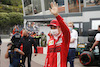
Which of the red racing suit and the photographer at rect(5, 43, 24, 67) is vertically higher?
the red racing suit

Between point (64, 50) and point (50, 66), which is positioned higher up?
point (64, 50)

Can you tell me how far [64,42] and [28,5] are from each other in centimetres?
1333

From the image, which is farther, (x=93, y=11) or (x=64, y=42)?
(x=93, y=11)

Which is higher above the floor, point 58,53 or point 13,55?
point 58,53

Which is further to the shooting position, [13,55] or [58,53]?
[13,55]

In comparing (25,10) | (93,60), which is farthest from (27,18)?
(93,60)

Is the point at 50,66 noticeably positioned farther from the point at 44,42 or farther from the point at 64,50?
the point at 44,42

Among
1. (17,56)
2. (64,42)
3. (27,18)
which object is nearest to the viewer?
(64,42)

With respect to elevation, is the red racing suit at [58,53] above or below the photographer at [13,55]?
above

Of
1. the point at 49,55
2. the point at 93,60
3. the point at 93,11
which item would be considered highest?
the point at 93,11

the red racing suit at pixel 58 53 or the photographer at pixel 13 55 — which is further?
the photographer at pixel 13 55

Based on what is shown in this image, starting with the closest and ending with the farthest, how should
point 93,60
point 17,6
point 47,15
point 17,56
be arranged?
point 17,56 → point 93,60 → point 47,15 → point 17,6

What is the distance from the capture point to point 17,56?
471 cm

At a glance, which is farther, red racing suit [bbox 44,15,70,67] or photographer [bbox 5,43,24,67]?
photographer [bbox 5,43,24,67]
